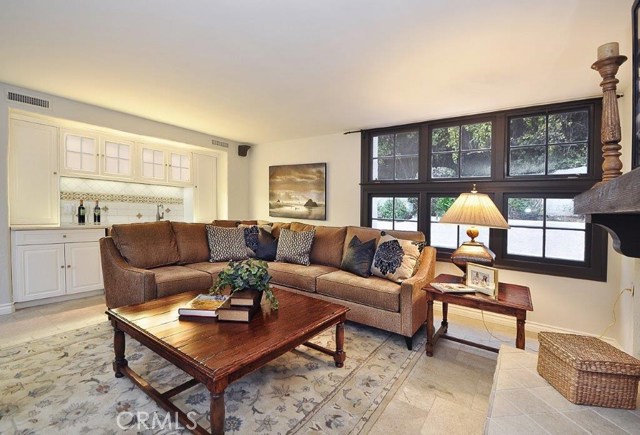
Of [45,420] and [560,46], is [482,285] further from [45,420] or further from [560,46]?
[45,420]

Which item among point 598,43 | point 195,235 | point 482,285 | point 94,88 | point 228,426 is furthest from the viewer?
point 195,235

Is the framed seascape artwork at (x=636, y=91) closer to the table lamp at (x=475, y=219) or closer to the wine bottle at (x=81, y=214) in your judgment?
the table lamp at (x=475, y=219)

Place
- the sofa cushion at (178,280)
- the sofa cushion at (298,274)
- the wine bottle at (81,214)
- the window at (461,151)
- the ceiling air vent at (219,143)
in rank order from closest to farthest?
1. the sofa cushion at (178,280)
2. the sofa cushion at (298,274)
3. the window at (461,151)
4. the wine bottle at (81,214)
5. the ceiling air vent at (219,143)

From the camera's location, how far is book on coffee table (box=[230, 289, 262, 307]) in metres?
1.97

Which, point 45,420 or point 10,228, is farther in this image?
point 10,228

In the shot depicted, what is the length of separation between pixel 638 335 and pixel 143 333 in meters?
2.80

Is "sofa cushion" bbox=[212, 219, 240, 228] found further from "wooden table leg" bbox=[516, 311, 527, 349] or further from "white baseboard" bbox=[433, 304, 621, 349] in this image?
"wooden table leg" bbox=[516, 311, 527, 349]

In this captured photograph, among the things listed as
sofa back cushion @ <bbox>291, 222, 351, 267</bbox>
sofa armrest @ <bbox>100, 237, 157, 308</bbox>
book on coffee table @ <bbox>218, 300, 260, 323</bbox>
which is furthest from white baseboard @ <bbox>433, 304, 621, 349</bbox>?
sofa armrest @ <bbox>100, 237, 157, 308</bbox>

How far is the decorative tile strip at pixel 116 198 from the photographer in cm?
392

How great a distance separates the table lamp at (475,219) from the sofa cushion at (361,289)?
2.14 feet

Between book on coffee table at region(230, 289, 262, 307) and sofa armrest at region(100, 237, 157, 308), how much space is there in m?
1.22

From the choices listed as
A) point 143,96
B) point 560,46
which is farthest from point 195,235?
point 560,46

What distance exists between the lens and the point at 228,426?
160cm

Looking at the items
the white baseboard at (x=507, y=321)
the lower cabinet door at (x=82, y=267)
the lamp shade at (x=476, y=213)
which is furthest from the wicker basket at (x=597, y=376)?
→ the lower cabinet door at (x=82, y=267)
